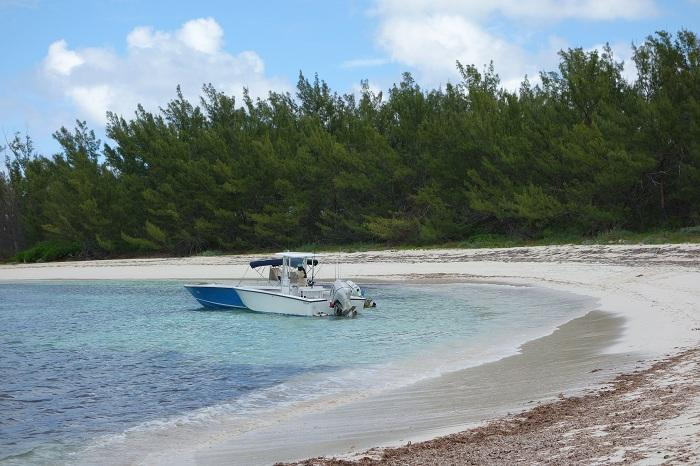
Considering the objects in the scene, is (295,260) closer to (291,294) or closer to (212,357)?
(291,294)

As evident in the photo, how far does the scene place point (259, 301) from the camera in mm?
24578

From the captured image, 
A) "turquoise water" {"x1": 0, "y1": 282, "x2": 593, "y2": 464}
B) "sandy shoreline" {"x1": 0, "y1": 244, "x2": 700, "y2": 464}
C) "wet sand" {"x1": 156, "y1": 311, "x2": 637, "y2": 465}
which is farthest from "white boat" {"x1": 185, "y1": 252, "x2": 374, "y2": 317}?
"wet sand" {"x1": 156, "y1": 311, "x2": 637, "y2": 465}

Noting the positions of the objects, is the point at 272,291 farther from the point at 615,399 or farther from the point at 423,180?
the point at 423,180

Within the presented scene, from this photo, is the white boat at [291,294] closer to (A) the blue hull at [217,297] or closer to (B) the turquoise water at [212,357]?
(A) the blue hull at [217,297]

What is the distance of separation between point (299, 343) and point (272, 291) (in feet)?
21.3

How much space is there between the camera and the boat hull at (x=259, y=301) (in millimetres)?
23125

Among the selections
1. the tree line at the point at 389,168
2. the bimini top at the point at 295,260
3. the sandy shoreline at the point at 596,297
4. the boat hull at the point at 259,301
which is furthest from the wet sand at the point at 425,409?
the tree line at the point at 389,168

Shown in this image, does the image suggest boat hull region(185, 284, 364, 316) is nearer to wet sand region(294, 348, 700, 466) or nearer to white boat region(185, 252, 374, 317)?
white boat region(185, 252, 374, 317)

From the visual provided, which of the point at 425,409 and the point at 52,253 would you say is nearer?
the point at 425,409

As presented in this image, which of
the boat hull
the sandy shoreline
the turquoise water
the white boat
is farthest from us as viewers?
the boat hull

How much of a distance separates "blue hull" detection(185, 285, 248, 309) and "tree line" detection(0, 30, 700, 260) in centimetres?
1724

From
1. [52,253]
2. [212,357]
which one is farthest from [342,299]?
[52,253]

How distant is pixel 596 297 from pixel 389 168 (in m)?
24.3

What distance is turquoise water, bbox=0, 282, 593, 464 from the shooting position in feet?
35.3
